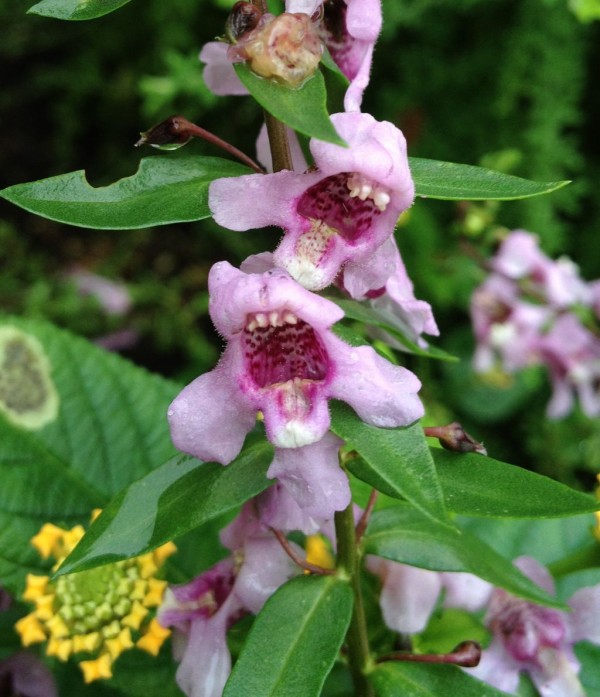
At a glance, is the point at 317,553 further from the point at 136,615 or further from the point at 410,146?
the point at 410,146

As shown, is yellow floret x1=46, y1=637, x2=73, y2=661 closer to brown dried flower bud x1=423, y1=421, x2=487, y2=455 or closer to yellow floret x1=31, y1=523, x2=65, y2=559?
yellow floret x1=31, y1=523, x2=65, y2=559

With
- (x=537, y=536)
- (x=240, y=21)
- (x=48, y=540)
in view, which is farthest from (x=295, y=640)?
(x=537, y=536)

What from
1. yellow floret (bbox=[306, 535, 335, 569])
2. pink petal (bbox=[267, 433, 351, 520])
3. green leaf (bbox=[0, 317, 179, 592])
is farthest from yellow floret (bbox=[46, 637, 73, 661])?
pink petal (bbox=[267, 433, 351, 520])

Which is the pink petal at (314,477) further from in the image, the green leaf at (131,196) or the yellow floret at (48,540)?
the yellow floret at (48,540)

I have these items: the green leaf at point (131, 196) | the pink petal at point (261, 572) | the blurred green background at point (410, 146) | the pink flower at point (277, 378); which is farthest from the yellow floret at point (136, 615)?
the blurred green background at point (410, 146)

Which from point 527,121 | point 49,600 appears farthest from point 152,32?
point 49,600
